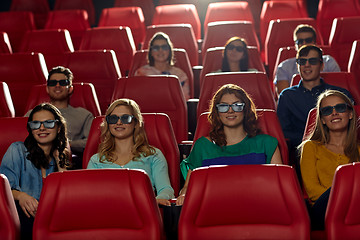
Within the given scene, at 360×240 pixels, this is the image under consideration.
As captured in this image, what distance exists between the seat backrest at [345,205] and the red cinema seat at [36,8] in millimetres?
3867

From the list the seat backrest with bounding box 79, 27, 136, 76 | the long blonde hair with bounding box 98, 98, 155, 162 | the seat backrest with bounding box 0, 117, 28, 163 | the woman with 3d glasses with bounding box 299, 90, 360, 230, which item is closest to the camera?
the woman with 3d glasses with bounding box 299, 90, 360, 230

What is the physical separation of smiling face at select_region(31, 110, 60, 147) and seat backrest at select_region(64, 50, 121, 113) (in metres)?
→ 1.12

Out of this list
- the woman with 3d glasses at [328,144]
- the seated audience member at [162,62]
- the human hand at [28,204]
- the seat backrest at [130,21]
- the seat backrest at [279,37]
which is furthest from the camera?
the seat backrest at [130,21]

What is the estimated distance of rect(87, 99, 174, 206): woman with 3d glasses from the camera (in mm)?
1787

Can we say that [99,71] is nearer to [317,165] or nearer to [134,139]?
[134,139]

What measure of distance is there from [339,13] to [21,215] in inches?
118

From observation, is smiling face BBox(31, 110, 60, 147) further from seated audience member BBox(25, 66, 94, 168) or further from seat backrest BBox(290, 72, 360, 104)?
seat backrest BBox(290, 72, 360, 104)

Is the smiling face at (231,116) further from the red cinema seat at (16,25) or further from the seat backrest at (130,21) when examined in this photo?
the red cinema seat at (16,25)

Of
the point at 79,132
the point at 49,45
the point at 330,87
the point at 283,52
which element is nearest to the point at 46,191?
the point at 79,132

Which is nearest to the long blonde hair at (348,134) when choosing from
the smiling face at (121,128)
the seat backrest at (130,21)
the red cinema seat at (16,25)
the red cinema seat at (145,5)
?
the smiling face at (121,128)

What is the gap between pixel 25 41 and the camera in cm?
356

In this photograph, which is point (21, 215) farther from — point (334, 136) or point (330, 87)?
point (330, 87)

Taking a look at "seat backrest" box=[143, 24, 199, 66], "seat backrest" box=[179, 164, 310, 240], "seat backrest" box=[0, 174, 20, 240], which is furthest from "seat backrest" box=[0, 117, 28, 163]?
"seat backrest" box=[143, 24, 199, 66]

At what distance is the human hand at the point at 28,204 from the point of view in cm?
159
